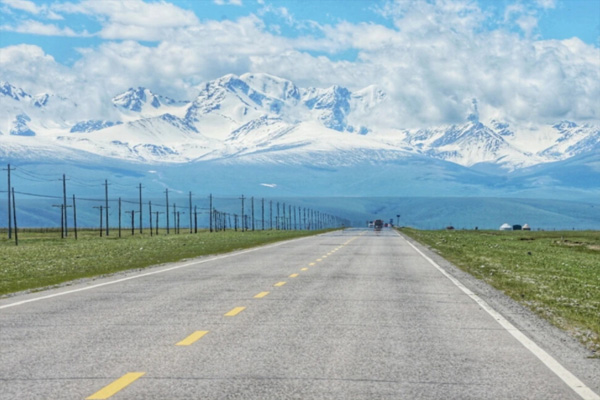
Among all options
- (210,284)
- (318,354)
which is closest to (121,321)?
(318,354)

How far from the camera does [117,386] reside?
31.2ft

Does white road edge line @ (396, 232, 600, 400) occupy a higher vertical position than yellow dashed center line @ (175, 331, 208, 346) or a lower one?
lower

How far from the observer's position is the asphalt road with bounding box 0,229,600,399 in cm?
955

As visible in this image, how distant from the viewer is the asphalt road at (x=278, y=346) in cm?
955

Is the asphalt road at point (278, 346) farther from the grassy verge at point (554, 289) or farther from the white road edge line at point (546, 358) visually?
the grassy verge at point (554, 289)

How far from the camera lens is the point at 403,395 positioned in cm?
920

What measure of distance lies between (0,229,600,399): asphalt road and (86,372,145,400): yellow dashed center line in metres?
0.03

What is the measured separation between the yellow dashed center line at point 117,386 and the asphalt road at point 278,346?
0.03 m

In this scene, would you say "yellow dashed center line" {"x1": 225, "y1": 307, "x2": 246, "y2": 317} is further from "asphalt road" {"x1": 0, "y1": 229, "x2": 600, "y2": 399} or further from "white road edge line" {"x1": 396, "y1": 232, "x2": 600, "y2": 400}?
"white road edge line" {"x1": 396, "y1": 232, "x2": 600, "y2": 400}

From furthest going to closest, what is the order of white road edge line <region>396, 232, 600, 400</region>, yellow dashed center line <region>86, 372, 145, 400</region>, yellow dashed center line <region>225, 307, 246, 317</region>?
yellow dashed center line <region>225, 307, 246, 317</region>
white road edge line <region>396, 232, 600, 400</region>
yellow dashed center line <region>86, 372, 145, 400</region>

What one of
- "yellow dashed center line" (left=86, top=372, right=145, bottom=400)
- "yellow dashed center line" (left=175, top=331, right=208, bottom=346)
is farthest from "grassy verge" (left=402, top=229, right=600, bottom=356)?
"yellow dashed center line" (left=86, top=372, right=145, bottom=400)

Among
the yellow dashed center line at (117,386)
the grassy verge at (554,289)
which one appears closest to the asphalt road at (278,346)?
the yellow dashed center line at (117,386)

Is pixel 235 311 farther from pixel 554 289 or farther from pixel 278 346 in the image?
pixel 554 289

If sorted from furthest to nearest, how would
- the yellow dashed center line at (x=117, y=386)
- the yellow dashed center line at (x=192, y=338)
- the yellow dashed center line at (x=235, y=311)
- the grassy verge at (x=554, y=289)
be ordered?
the yellow dashed center line at (x=235, y=311) < the grassy verge at (x=554, y=289) < the yellow dashed center line at (x=192, y=338) < the yellow dashed center line at (x=117, y=386)
